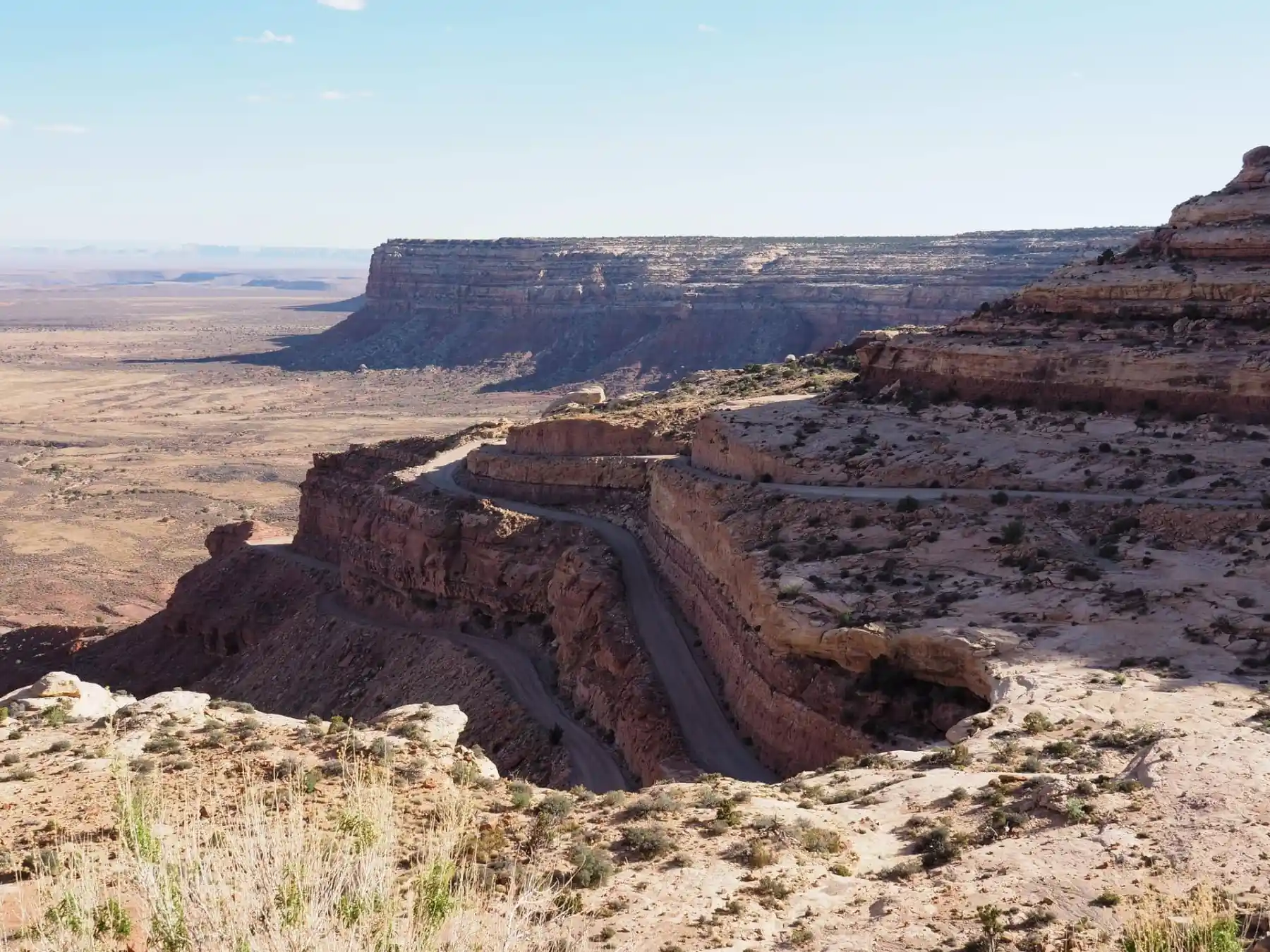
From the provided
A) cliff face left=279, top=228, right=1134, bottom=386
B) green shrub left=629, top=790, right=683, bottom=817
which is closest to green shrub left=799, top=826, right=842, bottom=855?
green shrub left=629, top=790, right=683, bottom=817

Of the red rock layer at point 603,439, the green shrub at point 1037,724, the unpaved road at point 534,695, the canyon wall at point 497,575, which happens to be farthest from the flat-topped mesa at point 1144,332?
the green shrub at point 1037,724

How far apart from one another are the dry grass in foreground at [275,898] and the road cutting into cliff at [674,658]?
15.4 meters

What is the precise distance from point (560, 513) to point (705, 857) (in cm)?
2925

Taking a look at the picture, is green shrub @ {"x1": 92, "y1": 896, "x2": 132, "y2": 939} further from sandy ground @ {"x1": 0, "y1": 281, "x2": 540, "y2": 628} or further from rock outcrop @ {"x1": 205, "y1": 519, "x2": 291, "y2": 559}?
sandy ground @ {"x1": 0, "y1": 281, "x2": 540, "y2": 628}

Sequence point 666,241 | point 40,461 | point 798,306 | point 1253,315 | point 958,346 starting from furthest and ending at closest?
1. point 666,241
2. point 798,306
3. point 40,461
4. point 958,346
5. point 1253,315

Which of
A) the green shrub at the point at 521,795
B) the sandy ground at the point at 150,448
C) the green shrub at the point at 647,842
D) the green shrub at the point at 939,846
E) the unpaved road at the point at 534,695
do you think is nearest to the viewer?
the green shrub at the point at 939,846

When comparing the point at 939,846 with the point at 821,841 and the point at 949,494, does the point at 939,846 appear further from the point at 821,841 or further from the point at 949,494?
the point at 949,494

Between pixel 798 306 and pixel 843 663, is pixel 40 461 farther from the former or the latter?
pixel 843 663

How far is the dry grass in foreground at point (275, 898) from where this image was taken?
449 inches

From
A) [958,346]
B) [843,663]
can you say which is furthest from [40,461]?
[843,663]

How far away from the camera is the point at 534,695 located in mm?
37594

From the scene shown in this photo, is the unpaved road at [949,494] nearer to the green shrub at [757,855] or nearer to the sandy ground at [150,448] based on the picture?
the green shrub at [757,855]

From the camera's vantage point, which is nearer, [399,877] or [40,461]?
[399,877]

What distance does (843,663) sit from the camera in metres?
26.5
